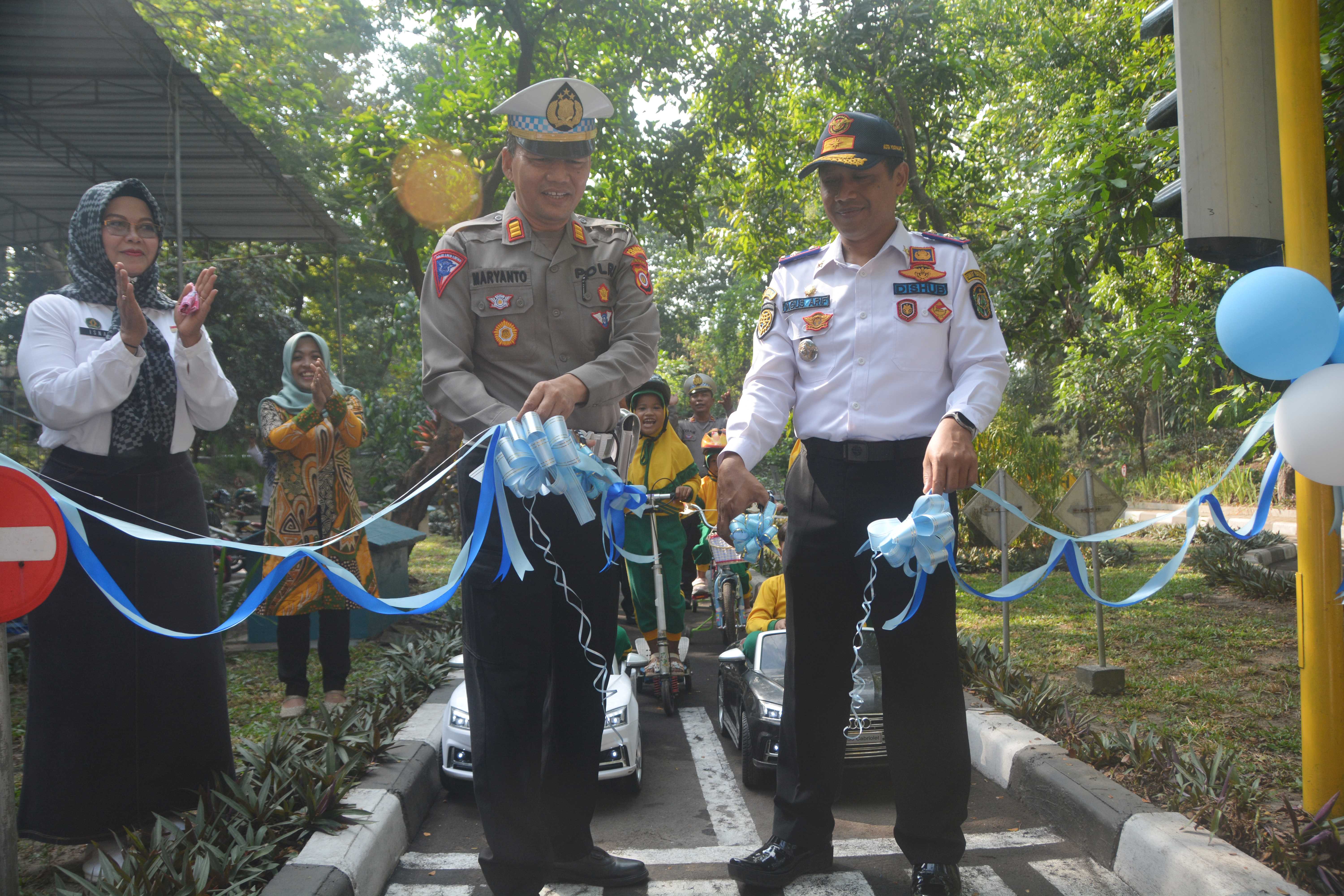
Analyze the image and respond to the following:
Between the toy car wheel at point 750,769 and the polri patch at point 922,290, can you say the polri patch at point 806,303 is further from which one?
the toy car wheel at point 750,769

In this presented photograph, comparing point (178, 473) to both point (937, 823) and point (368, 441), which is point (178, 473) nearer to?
point (937, 823)

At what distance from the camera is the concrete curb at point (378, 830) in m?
2.93

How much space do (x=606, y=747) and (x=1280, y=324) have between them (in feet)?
10.5

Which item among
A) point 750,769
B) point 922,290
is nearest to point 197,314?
point 922,290

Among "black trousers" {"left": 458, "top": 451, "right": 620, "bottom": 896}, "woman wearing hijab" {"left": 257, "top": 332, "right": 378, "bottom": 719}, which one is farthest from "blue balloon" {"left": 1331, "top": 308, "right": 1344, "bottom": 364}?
"woman wearing hijab" {"left": 257, "top": 332, "right": 378, "bottom": 719}

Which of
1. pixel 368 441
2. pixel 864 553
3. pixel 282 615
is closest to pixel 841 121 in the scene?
pixel 864 553

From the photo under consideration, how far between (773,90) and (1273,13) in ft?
30.9

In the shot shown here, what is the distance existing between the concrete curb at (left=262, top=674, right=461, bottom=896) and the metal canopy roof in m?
5.86

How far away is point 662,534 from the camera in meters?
7.01

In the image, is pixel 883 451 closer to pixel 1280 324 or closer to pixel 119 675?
pixel 1280 324

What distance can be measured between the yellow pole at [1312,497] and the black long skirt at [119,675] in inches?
148

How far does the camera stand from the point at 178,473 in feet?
10.8

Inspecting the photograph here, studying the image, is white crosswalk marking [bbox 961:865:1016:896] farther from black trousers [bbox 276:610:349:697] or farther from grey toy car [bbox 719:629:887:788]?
black trousers [bbox 276:610:349:697]

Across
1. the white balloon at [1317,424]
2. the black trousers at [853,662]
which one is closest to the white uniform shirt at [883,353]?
the black trousers at [853,662]
